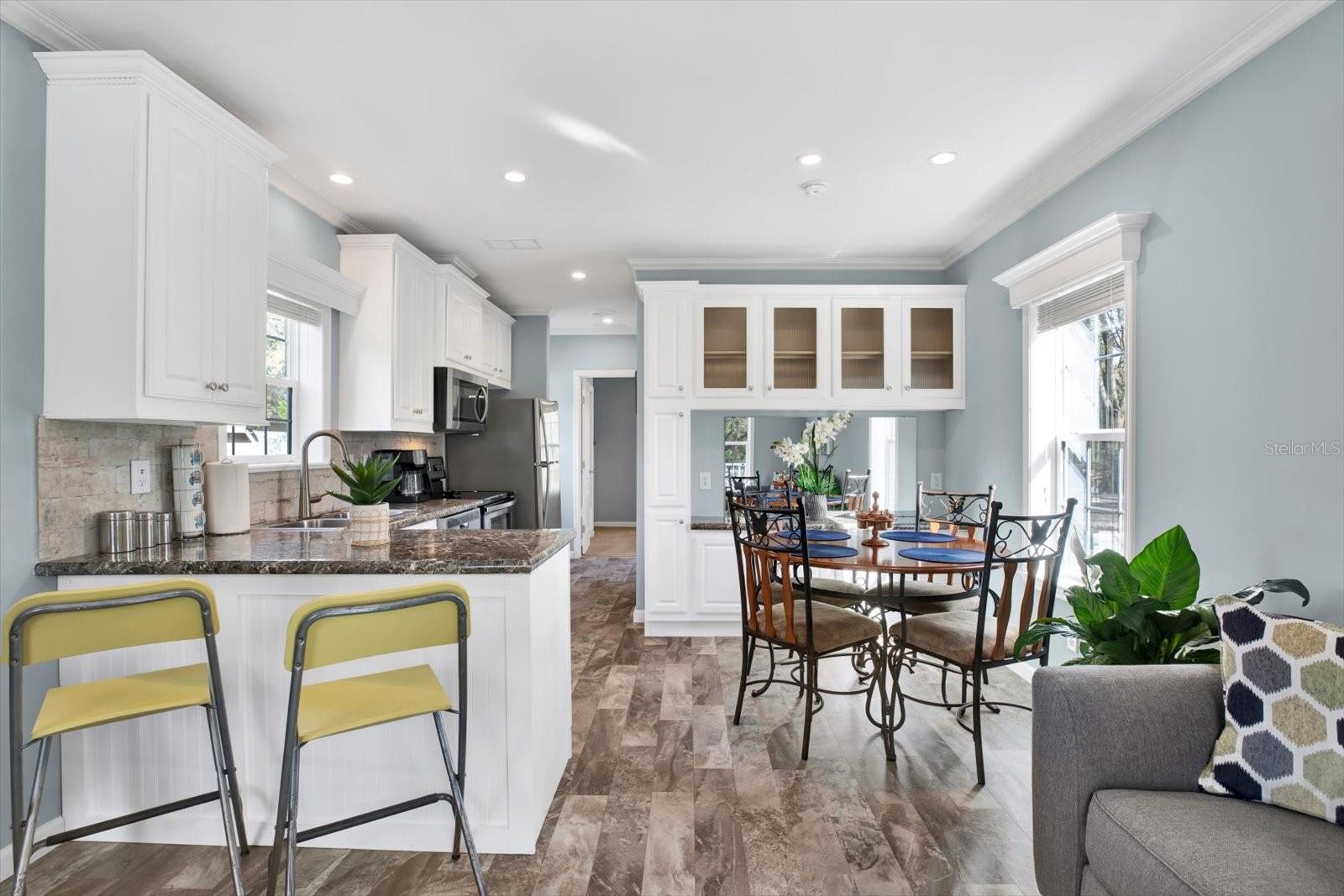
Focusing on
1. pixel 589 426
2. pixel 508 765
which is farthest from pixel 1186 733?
pixel 589 426

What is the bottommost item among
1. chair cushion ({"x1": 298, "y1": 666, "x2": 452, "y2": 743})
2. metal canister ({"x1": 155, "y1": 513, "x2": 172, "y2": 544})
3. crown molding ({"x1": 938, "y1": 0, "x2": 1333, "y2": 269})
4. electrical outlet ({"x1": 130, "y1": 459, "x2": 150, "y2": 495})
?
chair cushion ({"x1": 298, "y1": 666, "x2": 452, "y2": 743})

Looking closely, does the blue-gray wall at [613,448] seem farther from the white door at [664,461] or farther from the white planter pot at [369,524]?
the white planter pot at [369,524]

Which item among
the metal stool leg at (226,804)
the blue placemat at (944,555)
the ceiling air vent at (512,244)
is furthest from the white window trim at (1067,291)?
the metal stool leg at (226,804)

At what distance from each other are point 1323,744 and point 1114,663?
1.82 feet

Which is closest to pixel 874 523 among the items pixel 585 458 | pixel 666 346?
pixel 666 346

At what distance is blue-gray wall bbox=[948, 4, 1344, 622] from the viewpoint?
6.31 feet

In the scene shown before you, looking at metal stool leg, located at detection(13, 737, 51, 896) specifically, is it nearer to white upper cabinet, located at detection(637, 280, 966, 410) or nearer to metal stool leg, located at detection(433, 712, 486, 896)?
metal stool leg, located at detection(433, 712, 486, 896)

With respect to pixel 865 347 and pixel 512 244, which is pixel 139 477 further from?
pixel 865 347

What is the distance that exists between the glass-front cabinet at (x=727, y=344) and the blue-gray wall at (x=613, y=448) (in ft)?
18.8

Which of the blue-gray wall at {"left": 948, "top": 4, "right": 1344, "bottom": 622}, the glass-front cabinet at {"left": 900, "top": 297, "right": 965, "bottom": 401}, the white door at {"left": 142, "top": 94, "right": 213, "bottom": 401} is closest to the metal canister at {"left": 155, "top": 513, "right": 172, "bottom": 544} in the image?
the white door at {"left": 142, "top": 94, "right": 213, "bottom": 401}

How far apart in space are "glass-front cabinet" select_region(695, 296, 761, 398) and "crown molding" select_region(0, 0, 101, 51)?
3.20 m

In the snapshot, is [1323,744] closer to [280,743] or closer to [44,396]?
[280,743]

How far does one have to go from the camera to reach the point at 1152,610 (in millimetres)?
1980

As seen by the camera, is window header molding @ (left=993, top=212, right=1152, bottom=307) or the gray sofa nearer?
the gray sofa
